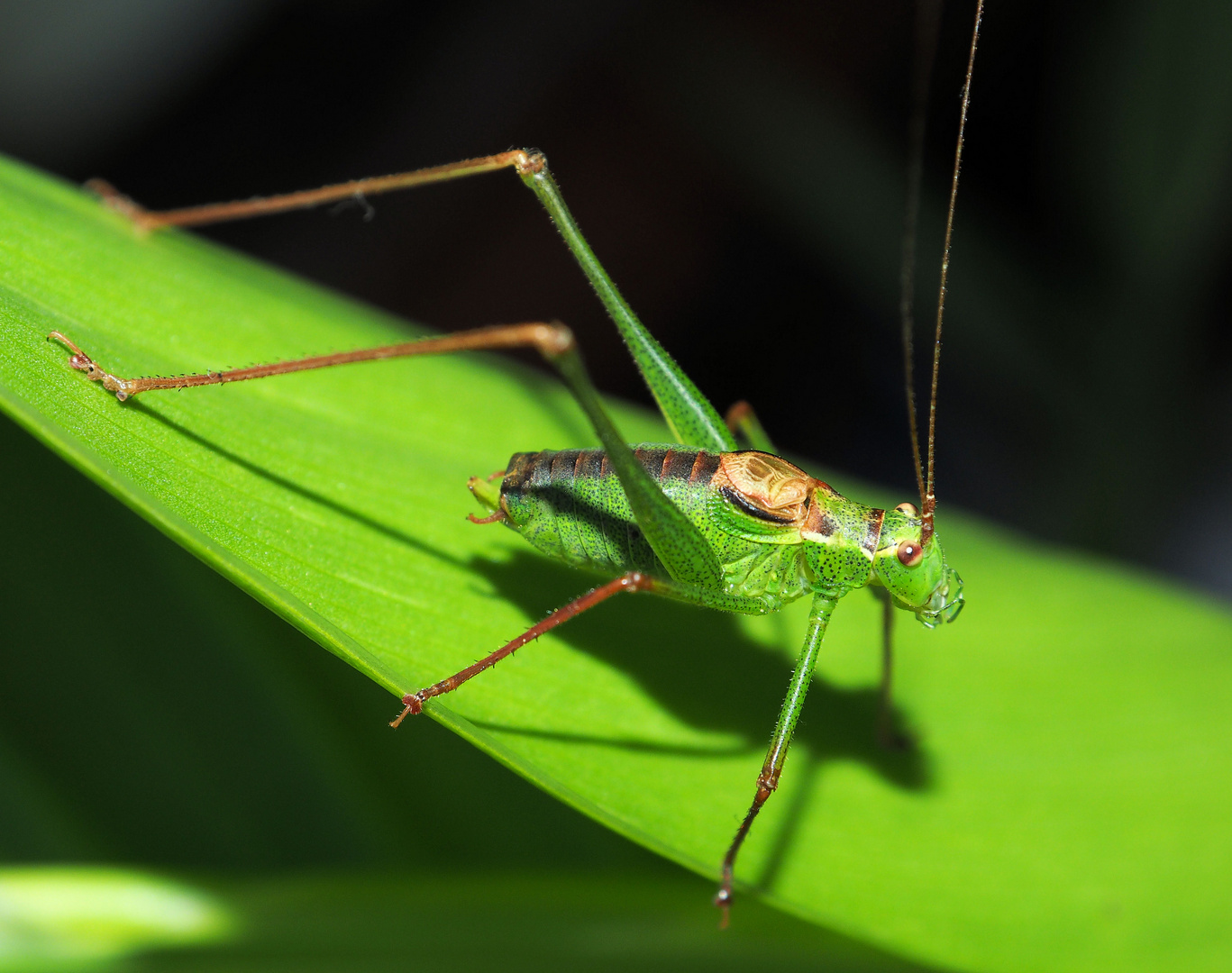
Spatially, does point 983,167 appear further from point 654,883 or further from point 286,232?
point 654,883

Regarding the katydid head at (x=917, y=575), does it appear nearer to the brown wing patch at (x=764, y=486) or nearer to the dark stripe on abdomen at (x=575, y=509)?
the brown wing patch at (x=764, y=486)

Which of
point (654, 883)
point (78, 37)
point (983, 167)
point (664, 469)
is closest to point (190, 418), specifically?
point (664, 469)

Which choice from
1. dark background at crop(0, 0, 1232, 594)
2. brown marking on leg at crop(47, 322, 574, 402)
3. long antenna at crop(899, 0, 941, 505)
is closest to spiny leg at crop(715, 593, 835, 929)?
long antenna at crop(899, 0, 941, 505)

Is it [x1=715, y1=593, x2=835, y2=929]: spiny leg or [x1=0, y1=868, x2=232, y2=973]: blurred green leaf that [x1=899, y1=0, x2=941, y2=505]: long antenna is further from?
[x1=0, y1=868, x2=232, y2=973]: blurred green leaf

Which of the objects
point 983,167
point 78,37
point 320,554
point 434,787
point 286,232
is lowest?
point 434,787

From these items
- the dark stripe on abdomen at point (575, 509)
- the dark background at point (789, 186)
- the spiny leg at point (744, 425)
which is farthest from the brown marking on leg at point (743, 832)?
the dark background at point (789, 186)

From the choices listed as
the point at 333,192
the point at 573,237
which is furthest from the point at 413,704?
the point at 333,192
